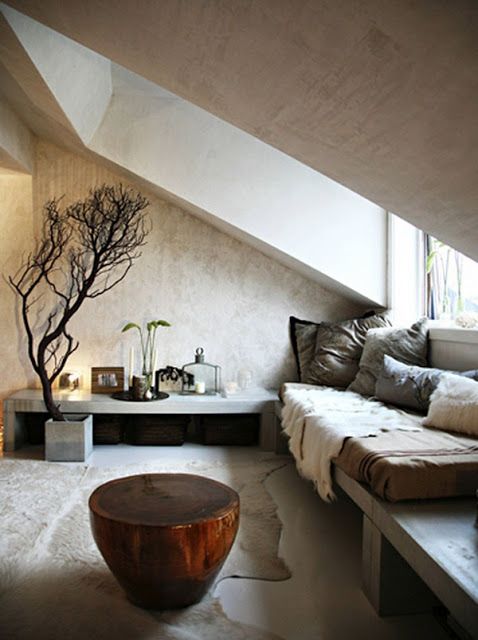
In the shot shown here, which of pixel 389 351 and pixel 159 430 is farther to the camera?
pixel 159 430

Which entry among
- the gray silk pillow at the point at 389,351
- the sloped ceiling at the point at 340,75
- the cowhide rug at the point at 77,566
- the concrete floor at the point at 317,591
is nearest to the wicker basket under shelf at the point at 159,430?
the cowhide rug at the point at 77,566

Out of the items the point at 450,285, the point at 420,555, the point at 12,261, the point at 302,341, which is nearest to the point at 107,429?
the point at 12,261

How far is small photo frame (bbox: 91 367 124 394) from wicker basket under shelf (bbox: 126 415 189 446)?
379mm

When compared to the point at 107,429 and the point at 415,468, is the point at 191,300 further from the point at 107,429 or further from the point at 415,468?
the point at 415,468

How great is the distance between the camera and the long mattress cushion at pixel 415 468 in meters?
1.91

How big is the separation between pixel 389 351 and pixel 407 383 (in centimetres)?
50

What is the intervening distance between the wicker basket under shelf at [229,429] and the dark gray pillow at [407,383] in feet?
4.03

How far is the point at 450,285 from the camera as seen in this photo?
3678mm

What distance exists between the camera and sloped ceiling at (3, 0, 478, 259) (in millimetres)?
1271

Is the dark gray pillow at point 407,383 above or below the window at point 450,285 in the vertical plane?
below

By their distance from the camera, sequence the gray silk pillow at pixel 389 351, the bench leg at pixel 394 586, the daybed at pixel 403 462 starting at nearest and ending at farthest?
the daybed at pixel 403 462 → the bench leg at pixel 394 586 → the gray silk pillow at pixel 389 351

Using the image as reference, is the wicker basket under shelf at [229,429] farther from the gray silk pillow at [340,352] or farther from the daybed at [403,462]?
the gray silk pillow at [340,352]

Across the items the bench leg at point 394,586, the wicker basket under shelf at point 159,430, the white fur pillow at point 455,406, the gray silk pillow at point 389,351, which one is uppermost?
the gray silk pillow at point 389,351

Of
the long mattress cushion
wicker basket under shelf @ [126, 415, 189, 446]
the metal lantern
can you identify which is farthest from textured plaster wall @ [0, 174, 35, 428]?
the long mattress cushion
